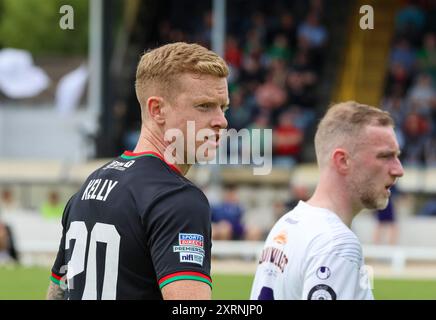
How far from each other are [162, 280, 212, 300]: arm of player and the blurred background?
11749 millimetres

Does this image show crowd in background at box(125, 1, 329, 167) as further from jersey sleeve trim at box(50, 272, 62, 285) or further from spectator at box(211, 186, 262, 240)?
jersey sleeve trim at box(50, 272, 62, 285)

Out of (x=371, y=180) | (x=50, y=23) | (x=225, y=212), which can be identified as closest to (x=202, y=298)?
(x=371, y=180)

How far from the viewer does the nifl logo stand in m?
4.14

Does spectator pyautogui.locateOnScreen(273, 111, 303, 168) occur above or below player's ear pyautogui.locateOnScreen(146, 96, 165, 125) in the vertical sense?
below

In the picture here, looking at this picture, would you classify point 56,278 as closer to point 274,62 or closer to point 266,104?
point 266,104

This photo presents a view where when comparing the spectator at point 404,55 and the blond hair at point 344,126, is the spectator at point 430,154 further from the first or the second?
the blond hair at point 344,126

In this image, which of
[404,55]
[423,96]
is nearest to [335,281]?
[423,96]

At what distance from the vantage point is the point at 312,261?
427 centimetres

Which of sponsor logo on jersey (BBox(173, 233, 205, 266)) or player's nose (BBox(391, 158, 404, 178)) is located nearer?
sponsor logo on jersey (BBox(173, 233, 205, 266))

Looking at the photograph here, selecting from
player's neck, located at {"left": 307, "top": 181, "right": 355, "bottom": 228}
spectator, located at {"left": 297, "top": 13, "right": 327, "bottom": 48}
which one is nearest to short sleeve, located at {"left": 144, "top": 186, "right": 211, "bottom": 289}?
player's neck, located at {"left": 307, "top": 181, "right": 355, "bottom": 228}

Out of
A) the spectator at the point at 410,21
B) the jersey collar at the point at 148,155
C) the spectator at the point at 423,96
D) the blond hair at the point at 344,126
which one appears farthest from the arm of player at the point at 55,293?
the spectator at the point at 410,21

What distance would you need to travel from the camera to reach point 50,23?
192 feet
